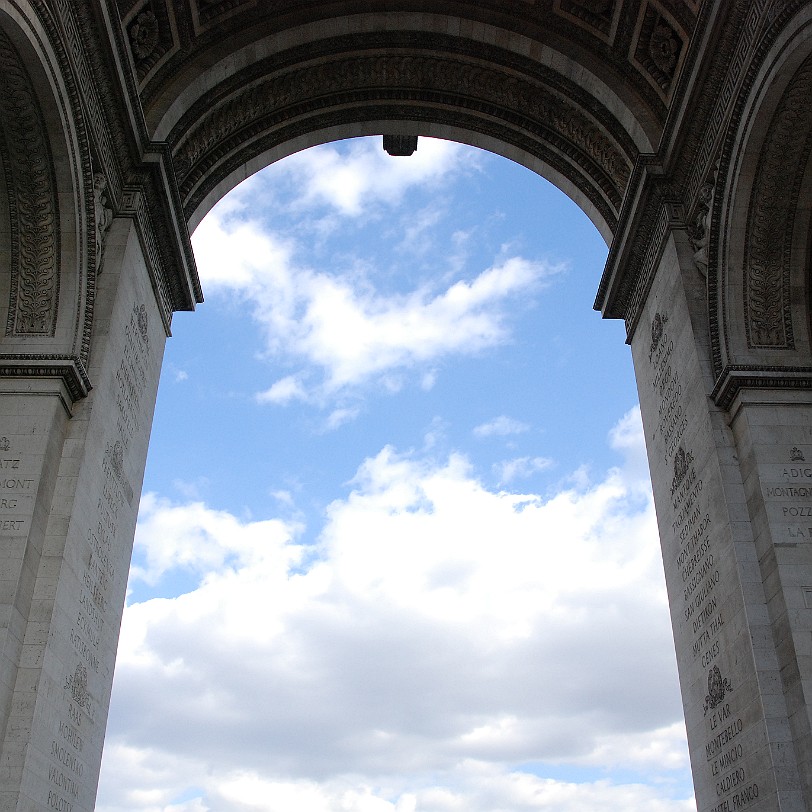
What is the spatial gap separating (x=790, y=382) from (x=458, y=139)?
10.5 m

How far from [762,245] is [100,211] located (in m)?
10.7

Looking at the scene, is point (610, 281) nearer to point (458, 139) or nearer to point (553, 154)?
point (553, 154)

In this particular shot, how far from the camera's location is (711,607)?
43.7 feet

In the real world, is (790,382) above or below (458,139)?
below

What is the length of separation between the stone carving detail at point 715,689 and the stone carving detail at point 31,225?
10.9 meters

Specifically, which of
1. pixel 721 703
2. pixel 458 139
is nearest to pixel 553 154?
pixel 458 139

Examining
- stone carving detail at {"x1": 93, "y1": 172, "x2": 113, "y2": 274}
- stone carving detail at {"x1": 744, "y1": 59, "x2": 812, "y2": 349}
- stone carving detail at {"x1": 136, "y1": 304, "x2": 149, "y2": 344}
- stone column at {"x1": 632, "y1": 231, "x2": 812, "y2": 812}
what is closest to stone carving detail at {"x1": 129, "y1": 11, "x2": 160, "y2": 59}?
stone carving detail at {"x1": 93, "y1": 172, "x2": 113, "y2": 274}

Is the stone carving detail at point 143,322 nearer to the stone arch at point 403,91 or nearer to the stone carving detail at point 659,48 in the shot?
the stone arch at point 403,91

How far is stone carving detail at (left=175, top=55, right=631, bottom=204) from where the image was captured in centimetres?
1895

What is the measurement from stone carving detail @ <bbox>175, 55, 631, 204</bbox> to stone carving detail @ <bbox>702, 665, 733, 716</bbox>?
10005mm

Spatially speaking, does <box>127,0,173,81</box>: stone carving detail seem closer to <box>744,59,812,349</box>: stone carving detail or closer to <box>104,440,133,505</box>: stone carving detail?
<box>104,440,133,505</box>: stone carving detail

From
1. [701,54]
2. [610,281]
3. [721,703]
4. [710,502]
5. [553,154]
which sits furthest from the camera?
[553,154]

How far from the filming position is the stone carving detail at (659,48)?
55.8 ft

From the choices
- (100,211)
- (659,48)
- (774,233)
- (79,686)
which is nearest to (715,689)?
(774,233)
